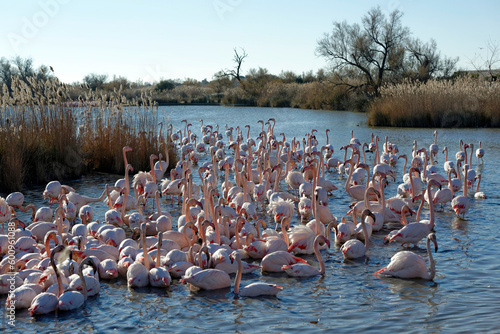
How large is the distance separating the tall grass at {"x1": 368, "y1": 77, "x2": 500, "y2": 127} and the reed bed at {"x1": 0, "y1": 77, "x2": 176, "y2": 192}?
13433mm

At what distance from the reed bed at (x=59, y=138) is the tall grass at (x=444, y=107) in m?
13.4

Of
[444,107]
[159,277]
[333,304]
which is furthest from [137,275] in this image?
[444,107]

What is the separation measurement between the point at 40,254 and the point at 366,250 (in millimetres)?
4038

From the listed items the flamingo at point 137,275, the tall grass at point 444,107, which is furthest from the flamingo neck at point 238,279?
the tall grass at point 444,107

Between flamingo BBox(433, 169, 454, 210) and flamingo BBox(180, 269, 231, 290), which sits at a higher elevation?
flamingo BBox(433, 169, 454, 210)

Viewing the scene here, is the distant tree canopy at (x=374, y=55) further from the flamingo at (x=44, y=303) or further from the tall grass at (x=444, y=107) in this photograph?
the flamingo at (x=44, y=303)

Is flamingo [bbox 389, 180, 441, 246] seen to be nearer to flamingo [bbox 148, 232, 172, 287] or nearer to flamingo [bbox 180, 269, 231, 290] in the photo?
flamingo [bbox 180, 269, 231, 290]

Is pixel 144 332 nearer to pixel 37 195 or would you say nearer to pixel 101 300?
pixel 101 300

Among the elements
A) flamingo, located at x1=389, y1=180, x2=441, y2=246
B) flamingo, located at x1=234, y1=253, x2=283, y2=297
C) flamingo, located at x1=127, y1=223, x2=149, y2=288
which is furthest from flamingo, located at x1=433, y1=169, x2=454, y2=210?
flamingo, located at x1=127, y1=223, x2=149, y2=288

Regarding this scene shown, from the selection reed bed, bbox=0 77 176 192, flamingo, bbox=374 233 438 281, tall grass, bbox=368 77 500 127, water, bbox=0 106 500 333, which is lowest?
water, bbox=0 106 500 333

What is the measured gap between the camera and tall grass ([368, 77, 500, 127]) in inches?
885

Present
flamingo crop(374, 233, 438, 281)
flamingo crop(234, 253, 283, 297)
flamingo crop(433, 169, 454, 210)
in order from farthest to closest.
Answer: flamingo crop(433, 169, 454, 210), flamingo crop(374, 233, 438, 281), flamingo crop(234, 253, 283, 297)

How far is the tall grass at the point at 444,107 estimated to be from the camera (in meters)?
Result: 22.5

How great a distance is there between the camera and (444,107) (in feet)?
75.1
